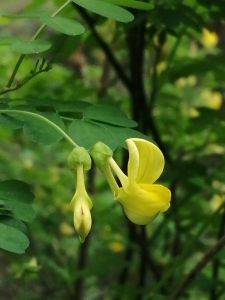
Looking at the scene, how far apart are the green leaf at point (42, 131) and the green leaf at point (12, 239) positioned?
95mm

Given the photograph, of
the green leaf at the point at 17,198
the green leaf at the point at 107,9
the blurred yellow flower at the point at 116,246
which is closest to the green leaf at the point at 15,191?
the green leaf at the point at 17,198

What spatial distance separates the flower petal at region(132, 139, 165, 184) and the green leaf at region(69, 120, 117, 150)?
0.05 meters

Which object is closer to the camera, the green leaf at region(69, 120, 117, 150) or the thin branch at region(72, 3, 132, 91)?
the green leaf at region(69, 120, 117, 150)

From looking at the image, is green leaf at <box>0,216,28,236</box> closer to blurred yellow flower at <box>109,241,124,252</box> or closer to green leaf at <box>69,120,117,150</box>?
green leaf at <box>69,120,117,150</box>

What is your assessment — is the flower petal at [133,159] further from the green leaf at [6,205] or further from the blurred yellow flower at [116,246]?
the blurred yellow flower at [116,246]

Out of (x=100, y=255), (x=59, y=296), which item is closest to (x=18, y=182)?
(x=100, y=255)

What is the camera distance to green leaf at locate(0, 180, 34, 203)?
1.41ft

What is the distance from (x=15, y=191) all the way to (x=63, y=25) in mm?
191

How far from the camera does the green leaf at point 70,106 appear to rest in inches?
18.4

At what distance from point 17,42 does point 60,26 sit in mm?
50

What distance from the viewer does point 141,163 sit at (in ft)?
1.25

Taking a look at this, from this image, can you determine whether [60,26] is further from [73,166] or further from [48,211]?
[48,211]

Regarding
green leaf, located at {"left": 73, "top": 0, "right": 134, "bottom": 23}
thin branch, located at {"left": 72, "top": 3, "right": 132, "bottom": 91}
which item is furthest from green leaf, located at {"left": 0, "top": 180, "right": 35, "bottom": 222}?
thin branch, located at {"left": 72, "top": 3, "right": 132, "bottom": 91}

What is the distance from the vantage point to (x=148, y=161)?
38cm
